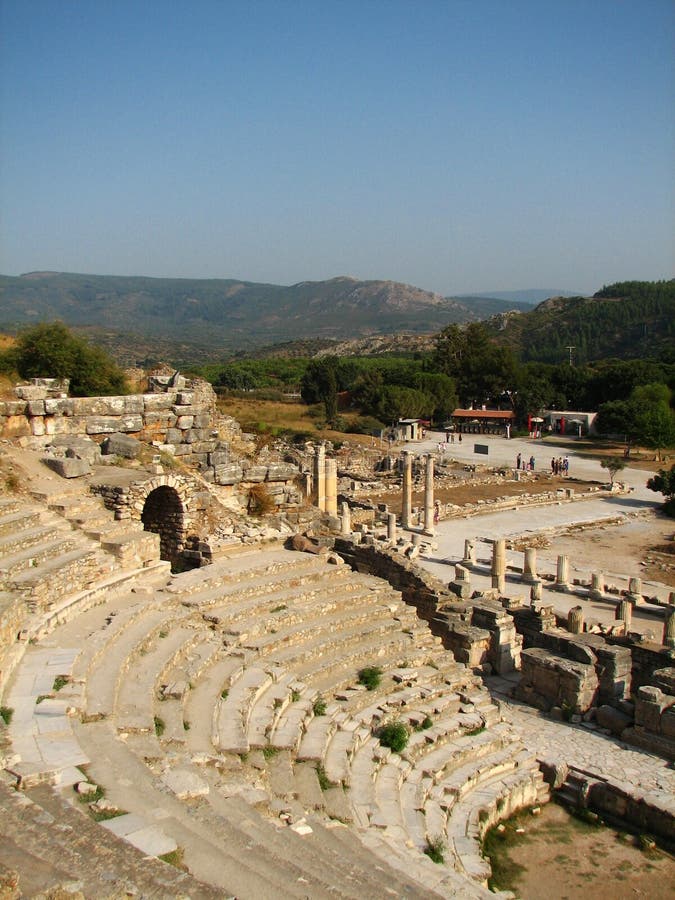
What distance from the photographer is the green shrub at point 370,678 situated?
1200cm

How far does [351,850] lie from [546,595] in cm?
1640

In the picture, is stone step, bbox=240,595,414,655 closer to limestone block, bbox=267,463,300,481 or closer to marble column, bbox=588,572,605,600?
limestone block, bbox=267,463,300,481

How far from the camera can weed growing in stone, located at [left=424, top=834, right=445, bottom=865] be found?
8.73 meters

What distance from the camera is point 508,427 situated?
224 ft

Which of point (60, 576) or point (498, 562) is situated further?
point (498, 562)

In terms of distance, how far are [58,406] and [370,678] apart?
30.9ft

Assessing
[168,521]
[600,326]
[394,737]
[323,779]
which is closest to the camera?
[323,779]

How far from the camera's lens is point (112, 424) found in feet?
58.1

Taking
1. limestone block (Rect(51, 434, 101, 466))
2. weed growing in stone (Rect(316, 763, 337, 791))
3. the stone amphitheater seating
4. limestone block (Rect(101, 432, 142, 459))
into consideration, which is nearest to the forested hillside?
limestone block (Rect(101, 432, 142, 459))

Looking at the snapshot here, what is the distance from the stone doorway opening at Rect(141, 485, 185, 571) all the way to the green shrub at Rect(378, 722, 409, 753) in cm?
632

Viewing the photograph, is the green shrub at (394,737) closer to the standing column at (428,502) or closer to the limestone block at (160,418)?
the limestone block at (160,418)

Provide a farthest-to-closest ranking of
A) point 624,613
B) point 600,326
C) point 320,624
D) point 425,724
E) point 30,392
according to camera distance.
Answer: point 600,326
point 624,613
point 30,392
point 320,624
point 425,724

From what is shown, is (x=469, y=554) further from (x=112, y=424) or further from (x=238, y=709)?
(x=238, y=709)

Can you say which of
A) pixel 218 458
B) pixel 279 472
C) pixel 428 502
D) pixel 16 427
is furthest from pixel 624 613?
pixel 16 427
